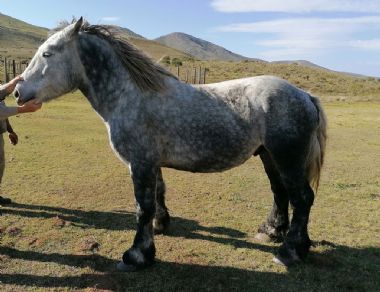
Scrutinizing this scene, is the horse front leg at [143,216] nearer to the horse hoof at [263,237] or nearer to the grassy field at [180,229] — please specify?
the grassy field at [180,229]

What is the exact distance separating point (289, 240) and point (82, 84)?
3.33m

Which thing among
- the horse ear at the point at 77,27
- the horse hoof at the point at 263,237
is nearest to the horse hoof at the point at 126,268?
the horse hoof at the point at 263,237

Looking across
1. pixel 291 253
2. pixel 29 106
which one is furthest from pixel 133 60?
pixel 291 253

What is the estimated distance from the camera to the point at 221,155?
478 centimetres

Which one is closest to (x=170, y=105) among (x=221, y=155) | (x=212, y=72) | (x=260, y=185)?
(x=221, y=155)

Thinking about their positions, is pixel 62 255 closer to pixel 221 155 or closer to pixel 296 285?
pixel 221 155

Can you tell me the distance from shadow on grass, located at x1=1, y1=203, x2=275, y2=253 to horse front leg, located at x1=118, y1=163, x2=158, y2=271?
3.67 ft

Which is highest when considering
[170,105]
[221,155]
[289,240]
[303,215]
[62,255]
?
[170,105]

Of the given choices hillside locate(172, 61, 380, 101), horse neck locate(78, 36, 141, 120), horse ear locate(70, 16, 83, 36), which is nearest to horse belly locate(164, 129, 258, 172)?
horse neck locate(78, 36, 141, 120)

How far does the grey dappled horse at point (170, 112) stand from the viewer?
4602 millimetres

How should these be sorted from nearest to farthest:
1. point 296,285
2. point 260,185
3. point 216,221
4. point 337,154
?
point 296,285
point 216,221
point 260,185
point 337,154

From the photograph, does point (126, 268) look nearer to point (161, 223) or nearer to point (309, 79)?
point (161, 223)

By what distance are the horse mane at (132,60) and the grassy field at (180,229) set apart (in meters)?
2.37

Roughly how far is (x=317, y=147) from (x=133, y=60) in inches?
102
